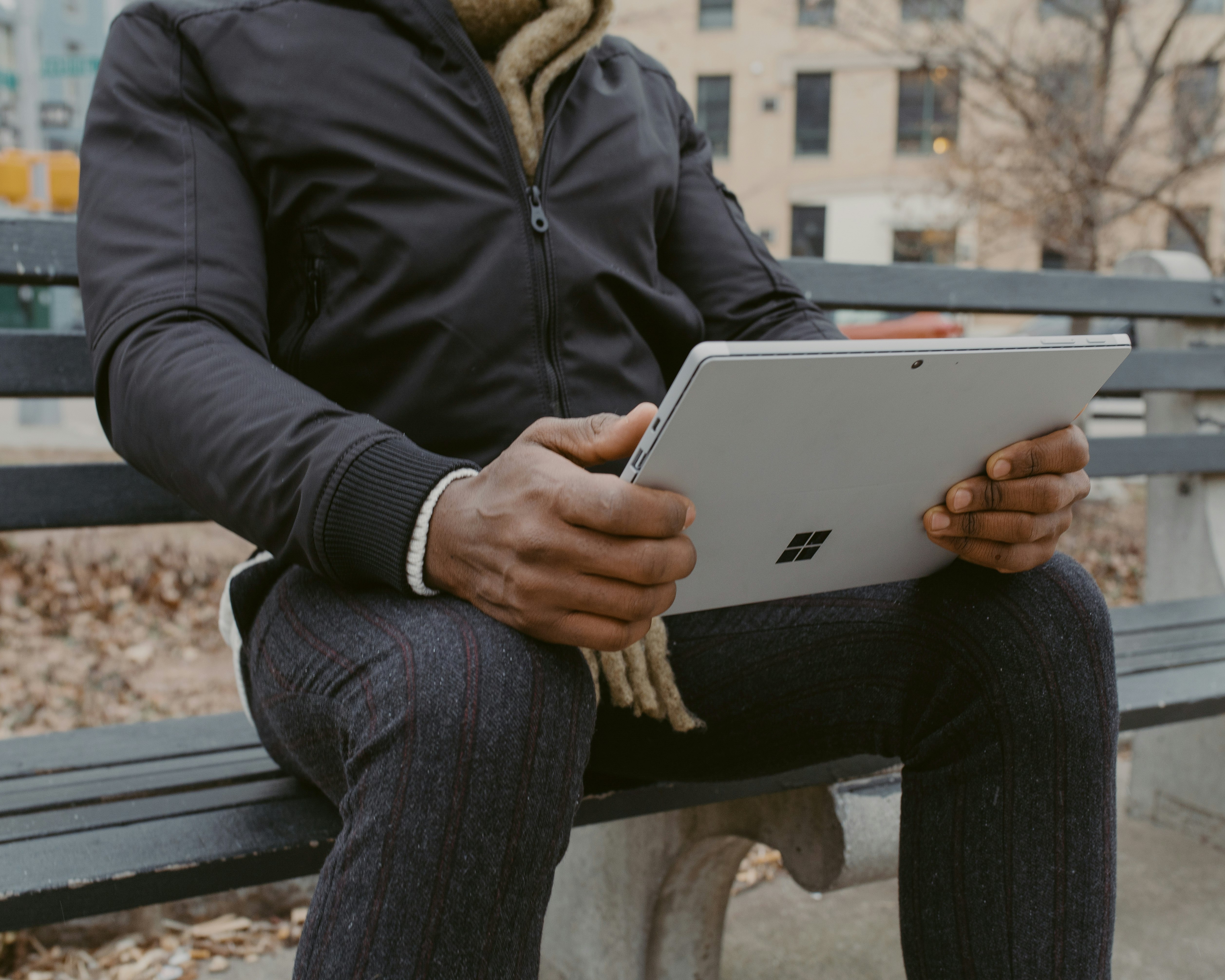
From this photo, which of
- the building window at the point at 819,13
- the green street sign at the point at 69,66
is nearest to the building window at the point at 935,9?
the building window at the point at 819,13

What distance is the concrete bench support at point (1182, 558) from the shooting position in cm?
289

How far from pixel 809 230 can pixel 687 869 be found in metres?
26.8

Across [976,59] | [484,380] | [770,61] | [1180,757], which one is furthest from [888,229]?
[484,380]

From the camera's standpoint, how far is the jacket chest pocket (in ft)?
4.54

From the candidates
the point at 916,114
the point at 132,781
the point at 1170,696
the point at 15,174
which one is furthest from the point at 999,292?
the point at 916,114

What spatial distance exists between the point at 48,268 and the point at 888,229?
2633cm

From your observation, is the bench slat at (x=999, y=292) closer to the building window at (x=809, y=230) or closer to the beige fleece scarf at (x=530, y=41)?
the beige fleece scarf at (x=530, y=41)

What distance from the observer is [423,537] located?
104cm

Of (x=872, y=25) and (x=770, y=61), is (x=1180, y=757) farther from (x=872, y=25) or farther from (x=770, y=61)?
(x=770, y=61)

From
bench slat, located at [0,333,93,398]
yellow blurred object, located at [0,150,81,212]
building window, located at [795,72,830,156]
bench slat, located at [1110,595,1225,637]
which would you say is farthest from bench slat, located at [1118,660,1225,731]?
building window, located at [795,72,830,156]

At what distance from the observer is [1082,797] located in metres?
1.20

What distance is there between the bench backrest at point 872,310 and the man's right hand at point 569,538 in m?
1.08

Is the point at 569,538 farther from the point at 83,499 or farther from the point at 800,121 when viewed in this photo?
the point at 800,121

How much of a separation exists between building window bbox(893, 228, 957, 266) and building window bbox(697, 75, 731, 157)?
44.8ft
